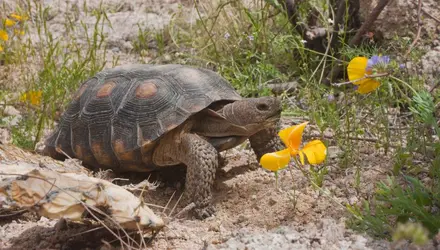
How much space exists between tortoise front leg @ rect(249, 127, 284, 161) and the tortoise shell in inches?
11.1

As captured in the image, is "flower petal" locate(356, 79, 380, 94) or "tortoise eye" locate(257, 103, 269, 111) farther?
"tortoise eye" locate(257, 103, 269, 111)

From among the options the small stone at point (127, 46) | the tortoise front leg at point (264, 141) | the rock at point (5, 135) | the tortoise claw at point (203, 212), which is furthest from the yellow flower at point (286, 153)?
the small stone at point (127, 46)

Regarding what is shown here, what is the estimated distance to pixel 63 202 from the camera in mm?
2395

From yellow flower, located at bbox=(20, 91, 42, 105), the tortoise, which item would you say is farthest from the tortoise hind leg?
yellow flower, located at bbox=(20, 91, 42, 105)

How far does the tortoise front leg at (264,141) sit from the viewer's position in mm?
4016

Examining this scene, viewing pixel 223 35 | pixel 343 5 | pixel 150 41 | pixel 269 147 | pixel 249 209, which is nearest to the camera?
pixel 249 209

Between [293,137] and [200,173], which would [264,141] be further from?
[293,137]

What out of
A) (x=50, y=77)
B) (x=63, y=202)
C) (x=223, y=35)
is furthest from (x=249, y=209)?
(x=223, y=35)

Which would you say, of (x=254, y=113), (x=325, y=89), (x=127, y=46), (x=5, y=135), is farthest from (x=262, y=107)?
(x=127, y=46)

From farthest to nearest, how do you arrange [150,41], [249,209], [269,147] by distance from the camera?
[150,41], [269,147], [249,209]

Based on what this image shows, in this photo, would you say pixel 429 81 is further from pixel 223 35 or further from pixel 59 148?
pixel 59 148

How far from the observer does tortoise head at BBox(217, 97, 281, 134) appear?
11.6 ft

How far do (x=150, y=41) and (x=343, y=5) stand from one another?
2989 mm

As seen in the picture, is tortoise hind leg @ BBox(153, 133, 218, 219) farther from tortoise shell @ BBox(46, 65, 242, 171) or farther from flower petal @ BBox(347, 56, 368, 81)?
flower petal @ BBox(347, 56, 368, 81)
